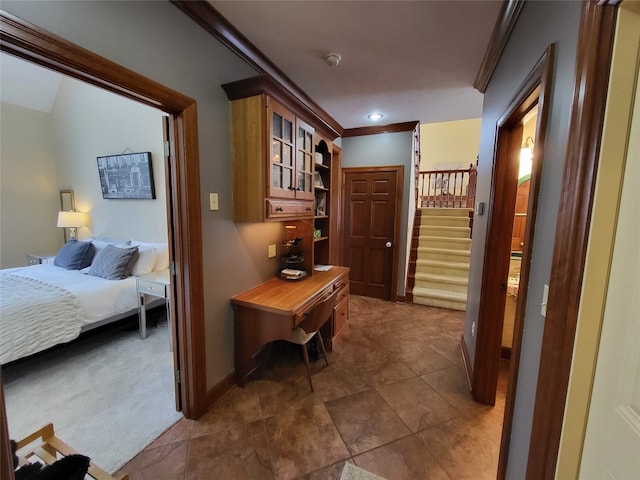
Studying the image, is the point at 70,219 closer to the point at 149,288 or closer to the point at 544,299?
the point at 149,288

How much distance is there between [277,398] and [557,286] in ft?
6.22

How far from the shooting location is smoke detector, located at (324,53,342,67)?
6.62 feet

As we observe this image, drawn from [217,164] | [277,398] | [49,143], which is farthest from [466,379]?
[49,143]

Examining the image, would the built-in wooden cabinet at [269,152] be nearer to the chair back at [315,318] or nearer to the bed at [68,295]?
the chair back at [315,318]

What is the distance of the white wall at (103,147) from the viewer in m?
3.47

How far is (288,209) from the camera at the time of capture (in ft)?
7.16

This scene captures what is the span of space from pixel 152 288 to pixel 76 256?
1524 mm

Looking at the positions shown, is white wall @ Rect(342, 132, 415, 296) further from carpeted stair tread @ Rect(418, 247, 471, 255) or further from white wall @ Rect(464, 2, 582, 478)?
white wall @ Rect(464, 2, 582, 478)

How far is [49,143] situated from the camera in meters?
4.44

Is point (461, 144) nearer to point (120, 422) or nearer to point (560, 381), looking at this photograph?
point (560, 381)

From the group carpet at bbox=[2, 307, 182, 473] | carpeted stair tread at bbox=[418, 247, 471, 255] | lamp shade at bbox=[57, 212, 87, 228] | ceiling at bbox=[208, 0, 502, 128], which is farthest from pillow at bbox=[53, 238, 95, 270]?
carpeted stair tread at bbox=[418, 247, 471, 255]

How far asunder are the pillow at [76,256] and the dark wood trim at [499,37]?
4671 mm

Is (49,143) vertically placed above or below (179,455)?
above

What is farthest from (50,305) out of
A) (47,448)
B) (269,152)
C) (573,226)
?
(573,226)
